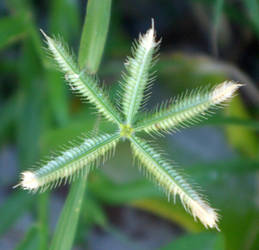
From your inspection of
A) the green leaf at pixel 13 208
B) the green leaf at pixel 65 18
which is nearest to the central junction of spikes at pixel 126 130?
the green leaf at pixel 13 208

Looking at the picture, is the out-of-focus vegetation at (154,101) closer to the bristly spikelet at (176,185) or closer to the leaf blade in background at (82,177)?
the leaf blade in background at (82,177)

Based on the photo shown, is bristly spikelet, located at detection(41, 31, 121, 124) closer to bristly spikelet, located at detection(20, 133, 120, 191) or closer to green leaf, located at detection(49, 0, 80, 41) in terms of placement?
bristly spikelet, located at detection(20, 133, 120, 191)

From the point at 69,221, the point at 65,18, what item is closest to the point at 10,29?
the point at 65,18

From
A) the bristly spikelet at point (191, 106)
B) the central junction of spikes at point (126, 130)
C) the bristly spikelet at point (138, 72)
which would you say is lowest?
the central junction of spikes at point (126, 130)

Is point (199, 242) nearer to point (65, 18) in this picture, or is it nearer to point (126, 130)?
point (126, 130)

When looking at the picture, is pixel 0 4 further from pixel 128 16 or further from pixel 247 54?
pixel 247 54

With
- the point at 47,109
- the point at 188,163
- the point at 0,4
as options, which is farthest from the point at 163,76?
the point at 0,4

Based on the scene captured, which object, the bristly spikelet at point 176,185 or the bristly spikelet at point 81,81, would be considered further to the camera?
the bristly spikelet at point 81,81
